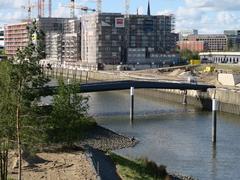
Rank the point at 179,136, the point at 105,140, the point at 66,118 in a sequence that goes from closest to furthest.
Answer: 1. the point at 66,118
2. the point at 105,140
3. the point at 179,136

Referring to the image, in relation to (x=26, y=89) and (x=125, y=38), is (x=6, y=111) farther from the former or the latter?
(x=125, y=38)

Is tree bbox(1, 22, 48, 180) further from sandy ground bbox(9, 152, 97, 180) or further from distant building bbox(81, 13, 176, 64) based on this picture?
distant building bbox(81, 13, 176, 64)

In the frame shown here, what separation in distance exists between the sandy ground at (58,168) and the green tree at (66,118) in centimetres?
222

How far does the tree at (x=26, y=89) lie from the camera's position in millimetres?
22609

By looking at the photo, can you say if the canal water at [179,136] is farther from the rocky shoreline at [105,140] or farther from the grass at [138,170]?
the grass at [138,170]

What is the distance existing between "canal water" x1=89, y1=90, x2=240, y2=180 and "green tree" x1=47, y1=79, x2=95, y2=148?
610 centimetres

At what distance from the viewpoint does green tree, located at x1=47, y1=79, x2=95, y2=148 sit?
37.5m

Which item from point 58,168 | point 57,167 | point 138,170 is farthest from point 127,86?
point 58,168

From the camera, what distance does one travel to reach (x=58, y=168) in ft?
104

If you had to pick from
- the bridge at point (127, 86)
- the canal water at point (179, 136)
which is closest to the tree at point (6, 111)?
the canal water at point (179, 136)

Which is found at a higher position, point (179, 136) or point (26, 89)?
point (26, 89)

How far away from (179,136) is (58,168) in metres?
22.5

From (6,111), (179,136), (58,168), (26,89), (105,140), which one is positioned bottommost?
(179,136)

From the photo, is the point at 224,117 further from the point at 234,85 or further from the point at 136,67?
the point at 136,67
